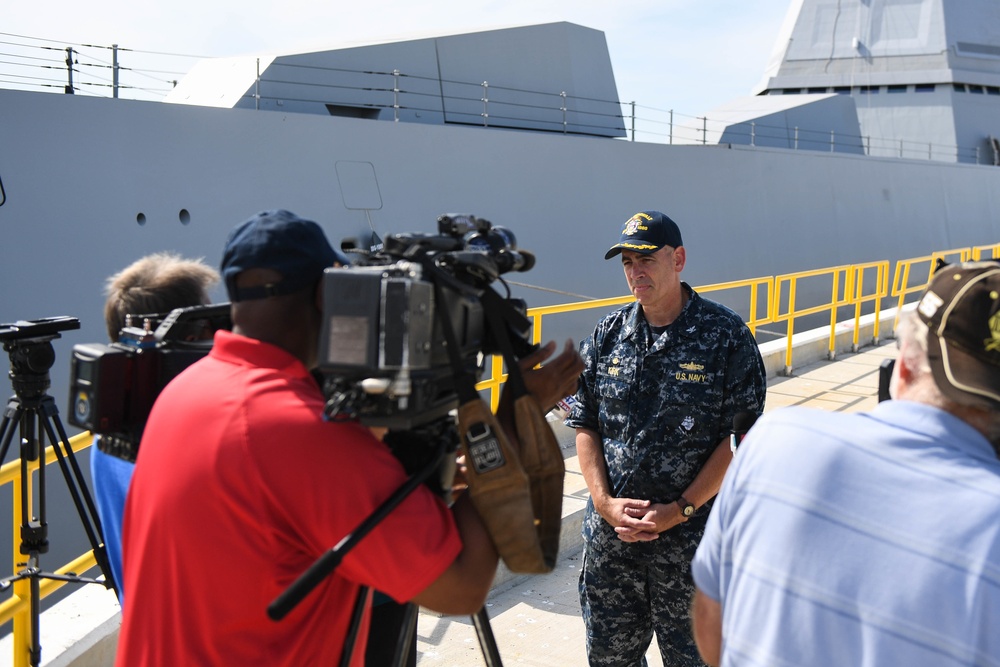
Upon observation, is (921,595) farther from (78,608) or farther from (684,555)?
(78,608)

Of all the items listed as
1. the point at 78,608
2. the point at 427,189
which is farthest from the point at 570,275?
the point at 78,608

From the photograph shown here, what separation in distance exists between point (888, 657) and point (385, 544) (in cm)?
65

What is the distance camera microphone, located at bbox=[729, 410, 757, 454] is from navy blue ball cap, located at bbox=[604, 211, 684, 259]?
54 cm

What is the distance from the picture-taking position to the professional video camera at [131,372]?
65.0 inches

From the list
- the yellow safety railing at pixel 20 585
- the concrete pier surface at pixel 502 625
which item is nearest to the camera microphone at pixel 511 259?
the concrete pier surface at pixel 502 625

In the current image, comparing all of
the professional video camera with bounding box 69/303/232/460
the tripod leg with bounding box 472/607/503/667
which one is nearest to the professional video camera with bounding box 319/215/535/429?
the tripod leg with bounding box 472/607/503/667

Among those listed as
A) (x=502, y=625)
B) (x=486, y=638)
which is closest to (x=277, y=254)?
(x=486, y=638)

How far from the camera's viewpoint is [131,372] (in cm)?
171

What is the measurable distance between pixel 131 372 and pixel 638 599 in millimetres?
1461

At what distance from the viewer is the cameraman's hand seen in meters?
1.38

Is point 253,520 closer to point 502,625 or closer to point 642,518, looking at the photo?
point 642,518

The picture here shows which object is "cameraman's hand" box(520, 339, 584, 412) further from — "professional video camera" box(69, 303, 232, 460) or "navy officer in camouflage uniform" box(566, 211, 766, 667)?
"navy officer in camouflage uniform" box(566, 211, 766, 667)

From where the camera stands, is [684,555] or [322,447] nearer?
[322,447]

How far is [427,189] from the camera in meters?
10.3
